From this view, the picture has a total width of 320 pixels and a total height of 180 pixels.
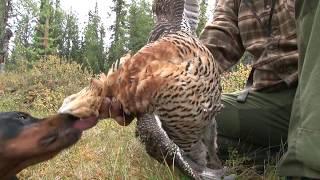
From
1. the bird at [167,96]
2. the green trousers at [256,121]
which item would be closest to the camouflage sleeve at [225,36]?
the green trousers at [256,121]

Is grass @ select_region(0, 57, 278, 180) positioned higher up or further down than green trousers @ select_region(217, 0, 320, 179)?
further down

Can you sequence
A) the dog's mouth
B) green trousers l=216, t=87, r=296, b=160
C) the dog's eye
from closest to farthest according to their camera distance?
the dog's mouth
the dog's eye
green trousers l=216, t=87, r=296, b=160

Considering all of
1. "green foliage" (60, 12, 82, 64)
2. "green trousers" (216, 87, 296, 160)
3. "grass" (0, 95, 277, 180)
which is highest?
"green foliage" (60, 12, 82, 64)

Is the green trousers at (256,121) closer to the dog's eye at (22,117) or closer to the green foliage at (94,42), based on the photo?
the dog's eye at (22,117)

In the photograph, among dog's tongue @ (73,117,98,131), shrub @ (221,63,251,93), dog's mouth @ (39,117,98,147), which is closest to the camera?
dog's tongue @ (73,117,98,131)

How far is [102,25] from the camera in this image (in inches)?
2067

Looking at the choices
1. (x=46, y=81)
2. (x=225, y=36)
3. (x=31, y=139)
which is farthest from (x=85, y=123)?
(x=46, y=81)

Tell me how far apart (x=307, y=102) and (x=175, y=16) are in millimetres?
1581

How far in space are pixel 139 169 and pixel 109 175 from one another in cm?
28

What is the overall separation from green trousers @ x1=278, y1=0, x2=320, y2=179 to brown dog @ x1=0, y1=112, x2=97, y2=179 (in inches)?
50.6

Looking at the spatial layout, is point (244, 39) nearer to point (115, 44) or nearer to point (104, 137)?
point (104, 137)

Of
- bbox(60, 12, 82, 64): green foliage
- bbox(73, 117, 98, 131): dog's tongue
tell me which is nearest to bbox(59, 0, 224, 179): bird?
bbox(73, 117, 98, 131): dog's tongue

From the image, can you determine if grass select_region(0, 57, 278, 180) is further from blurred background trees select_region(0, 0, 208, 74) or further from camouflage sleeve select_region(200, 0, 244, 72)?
blurred background trees select_region(0, 0, 208, 74)

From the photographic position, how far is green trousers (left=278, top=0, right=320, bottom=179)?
106 inches
